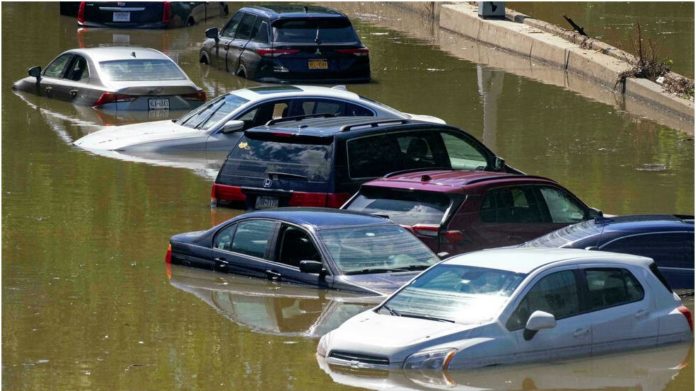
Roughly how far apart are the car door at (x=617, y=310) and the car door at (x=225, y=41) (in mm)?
21205

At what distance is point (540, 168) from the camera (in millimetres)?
24703

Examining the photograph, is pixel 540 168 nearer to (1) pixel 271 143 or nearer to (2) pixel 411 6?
(1) pixel 271 143

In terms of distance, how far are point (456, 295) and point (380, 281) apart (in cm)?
226

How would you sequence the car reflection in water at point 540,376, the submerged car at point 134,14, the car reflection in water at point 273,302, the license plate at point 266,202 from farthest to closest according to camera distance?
the submerged car at point 134,14 < the license plate at point 266,202 < the car reflection in water at point 273,302 < the car reflection in water at point 540,376

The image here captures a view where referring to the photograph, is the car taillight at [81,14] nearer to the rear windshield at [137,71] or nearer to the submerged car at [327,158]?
the rear windshield at [137,71]

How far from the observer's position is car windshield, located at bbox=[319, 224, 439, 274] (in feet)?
52.9

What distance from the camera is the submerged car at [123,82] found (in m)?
29.2

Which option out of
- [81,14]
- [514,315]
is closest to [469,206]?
[514,315]

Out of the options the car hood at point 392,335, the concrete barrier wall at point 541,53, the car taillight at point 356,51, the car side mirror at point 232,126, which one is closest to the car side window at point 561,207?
the car hood at point 392,335

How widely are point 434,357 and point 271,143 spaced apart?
7.57 m

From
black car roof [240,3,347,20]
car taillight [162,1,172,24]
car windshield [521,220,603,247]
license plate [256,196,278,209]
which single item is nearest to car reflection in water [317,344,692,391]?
car windshield [521,220,603,247]

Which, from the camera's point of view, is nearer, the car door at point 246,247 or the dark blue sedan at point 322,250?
the dark blue sedan at point 322,250

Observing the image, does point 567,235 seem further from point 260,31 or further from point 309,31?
point 260,31

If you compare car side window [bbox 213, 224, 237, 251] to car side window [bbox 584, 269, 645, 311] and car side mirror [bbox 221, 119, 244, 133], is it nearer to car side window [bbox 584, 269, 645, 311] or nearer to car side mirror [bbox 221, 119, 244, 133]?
car side window [bbox 584, 269, 645, 311]
